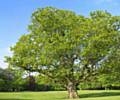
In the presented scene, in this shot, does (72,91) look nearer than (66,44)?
No

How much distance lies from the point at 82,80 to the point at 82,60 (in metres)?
4.72

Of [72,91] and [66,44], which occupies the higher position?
[66,44]

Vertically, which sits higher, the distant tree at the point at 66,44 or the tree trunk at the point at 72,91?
the distant tree at the point at 66,44

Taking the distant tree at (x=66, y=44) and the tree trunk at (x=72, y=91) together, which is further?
the tree trunk at (x=72, y=91)

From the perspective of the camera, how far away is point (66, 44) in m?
52.5

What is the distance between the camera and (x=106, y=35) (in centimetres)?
5294

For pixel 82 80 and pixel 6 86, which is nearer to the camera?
pixel 82 80

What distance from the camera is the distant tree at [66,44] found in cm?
5275

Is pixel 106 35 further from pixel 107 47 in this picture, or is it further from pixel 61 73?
pixel 61 73

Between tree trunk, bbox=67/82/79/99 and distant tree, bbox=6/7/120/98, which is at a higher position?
distant tree, bbox=6/7/120/98

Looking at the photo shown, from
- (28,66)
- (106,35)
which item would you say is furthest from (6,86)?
(106,35)

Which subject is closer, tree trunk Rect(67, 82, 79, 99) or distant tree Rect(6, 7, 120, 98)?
distant tree Rect(6, 7, 120, 98)

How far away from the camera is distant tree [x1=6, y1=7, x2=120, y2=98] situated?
52.8 metres

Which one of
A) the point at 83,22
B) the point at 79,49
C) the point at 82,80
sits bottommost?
the point at 82,80
